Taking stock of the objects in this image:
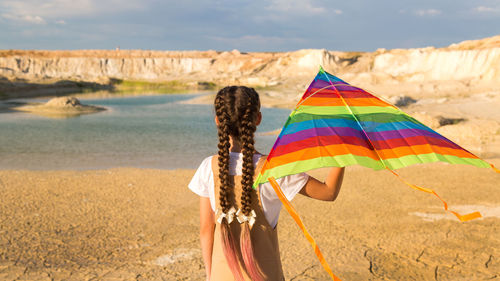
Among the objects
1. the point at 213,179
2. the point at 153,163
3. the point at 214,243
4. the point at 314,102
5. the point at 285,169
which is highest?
the point at 314,102

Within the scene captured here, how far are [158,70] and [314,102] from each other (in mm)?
98451

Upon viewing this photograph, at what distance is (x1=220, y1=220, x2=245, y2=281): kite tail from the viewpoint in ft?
7.02

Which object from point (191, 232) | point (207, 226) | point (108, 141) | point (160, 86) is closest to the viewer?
point (207, 226)

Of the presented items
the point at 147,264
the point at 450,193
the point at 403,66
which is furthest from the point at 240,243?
the point at 403,66

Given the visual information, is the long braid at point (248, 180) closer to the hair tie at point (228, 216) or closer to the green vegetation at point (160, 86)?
the hair tie at point (228, 216)

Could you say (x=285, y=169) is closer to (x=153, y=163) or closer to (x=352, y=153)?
(x=352, y=153)

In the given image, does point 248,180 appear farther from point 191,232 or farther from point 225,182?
point 191,232

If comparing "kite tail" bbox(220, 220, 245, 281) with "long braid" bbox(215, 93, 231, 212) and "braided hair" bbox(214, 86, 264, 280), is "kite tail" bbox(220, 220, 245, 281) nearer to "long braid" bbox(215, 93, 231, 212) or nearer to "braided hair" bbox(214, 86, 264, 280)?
"braided hair" bbox(214, 86, 264, 280)

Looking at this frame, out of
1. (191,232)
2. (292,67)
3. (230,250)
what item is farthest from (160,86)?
(230,250)

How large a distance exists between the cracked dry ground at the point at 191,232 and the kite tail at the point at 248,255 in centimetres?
317

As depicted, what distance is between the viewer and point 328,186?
199cm

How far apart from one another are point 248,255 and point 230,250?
0.10m

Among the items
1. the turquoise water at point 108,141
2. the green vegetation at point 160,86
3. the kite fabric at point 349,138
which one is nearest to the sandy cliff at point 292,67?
the green vegetation at point 160,86

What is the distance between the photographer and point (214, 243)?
2.24 m
